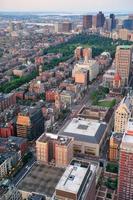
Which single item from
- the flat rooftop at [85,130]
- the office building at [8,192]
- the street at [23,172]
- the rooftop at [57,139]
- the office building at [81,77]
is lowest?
the street at [23,172]

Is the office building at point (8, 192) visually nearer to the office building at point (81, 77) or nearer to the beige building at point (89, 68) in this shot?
the office building at point (81, 77)

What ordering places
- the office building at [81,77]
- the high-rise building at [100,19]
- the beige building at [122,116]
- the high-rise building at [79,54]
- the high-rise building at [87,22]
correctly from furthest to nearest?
1. the high-rise building at [87,22]
2. the high-rise building at [100,19]
3. the high-rise building at [79,54]
4. the office building at [81,77]
5. the beige building at [122,116]

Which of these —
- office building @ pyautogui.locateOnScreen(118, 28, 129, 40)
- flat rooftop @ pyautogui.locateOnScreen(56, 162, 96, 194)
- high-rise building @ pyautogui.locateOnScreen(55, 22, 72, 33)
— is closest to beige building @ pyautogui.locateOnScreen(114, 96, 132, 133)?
flat rooftop @ pyautogui.locateOnScreen(56, 162, 96, 194)

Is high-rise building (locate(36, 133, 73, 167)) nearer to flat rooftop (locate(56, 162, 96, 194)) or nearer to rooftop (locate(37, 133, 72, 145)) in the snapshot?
rooftop (locate(37, 133, 72, 145))

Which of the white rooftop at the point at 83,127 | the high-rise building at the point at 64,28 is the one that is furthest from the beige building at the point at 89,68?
the high-rise building at the point at 64,28

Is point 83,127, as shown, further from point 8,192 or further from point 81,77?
point 81,77

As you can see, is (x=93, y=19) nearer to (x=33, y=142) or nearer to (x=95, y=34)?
(x=95, y=34)

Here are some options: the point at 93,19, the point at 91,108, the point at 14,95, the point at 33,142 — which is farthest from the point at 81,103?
the point at 93,19
